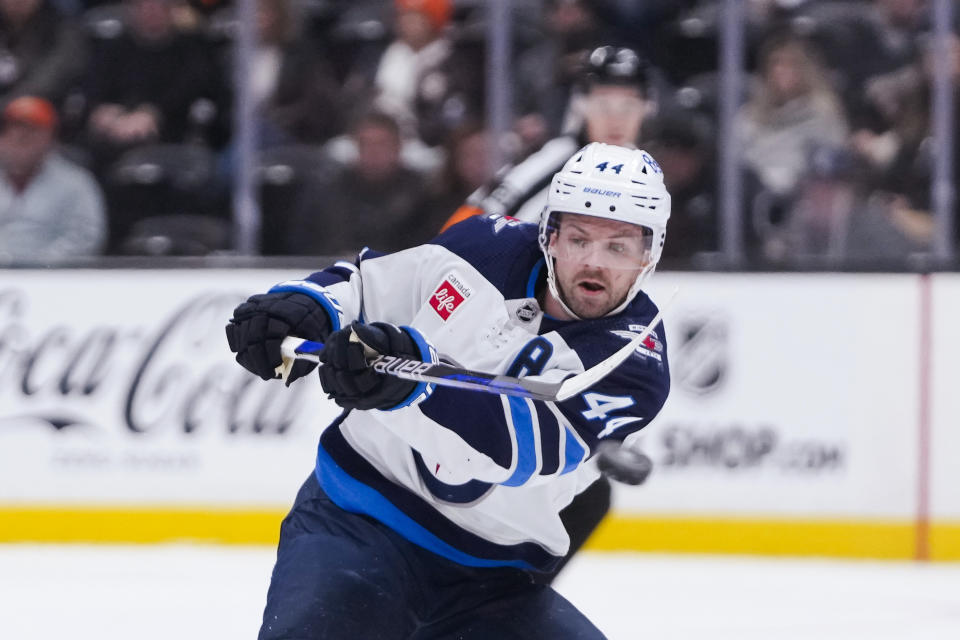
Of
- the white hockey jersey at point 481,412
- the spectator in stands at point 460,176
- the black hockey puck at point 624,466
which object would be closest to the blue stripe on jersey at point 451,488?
the white hockey jersey at point 481,412

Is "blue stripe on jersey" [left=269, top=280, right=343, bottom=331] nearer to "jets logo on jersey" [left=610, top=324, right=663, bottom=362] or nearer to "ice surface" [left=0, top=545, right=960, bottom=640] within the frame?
"jets logo on jersey" [left=610, top=324, right=663, bottom=362]

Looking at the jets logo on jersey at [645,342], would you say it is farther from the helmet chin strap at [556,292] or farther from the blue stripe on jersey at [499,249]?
the blue stripe on jersey at [499,249]

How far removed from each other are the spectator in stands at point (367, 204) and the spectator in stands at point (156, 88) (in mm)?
509

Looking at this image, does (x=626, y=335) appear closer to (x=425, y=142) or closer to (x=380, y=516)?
(x=380, y=516)

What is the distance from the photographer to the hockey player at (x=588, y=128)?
3574 millimetres

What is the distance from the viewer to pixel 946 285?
5.16 metres

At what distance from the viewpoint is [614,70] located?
3.60 meters

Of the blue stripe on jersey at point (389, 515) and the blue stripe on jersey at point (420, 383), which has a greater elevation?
the blue stripe on jersey at point (420, 383)

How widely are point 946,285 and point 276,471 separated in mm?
2400

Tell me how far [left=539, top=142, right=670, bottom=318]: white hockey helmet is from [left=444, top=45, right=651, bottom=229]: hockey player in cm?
110

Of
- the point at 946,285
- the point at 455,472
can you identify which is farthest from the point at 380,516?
the point at 946,285

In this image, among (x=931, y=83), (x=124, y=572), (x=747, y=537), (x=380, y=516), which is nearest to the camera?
(x=380, y=516)

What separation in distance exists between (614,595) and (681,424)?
2.77ft

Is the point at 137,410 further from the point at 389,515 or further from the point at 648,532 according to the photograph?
the point at 389,515
